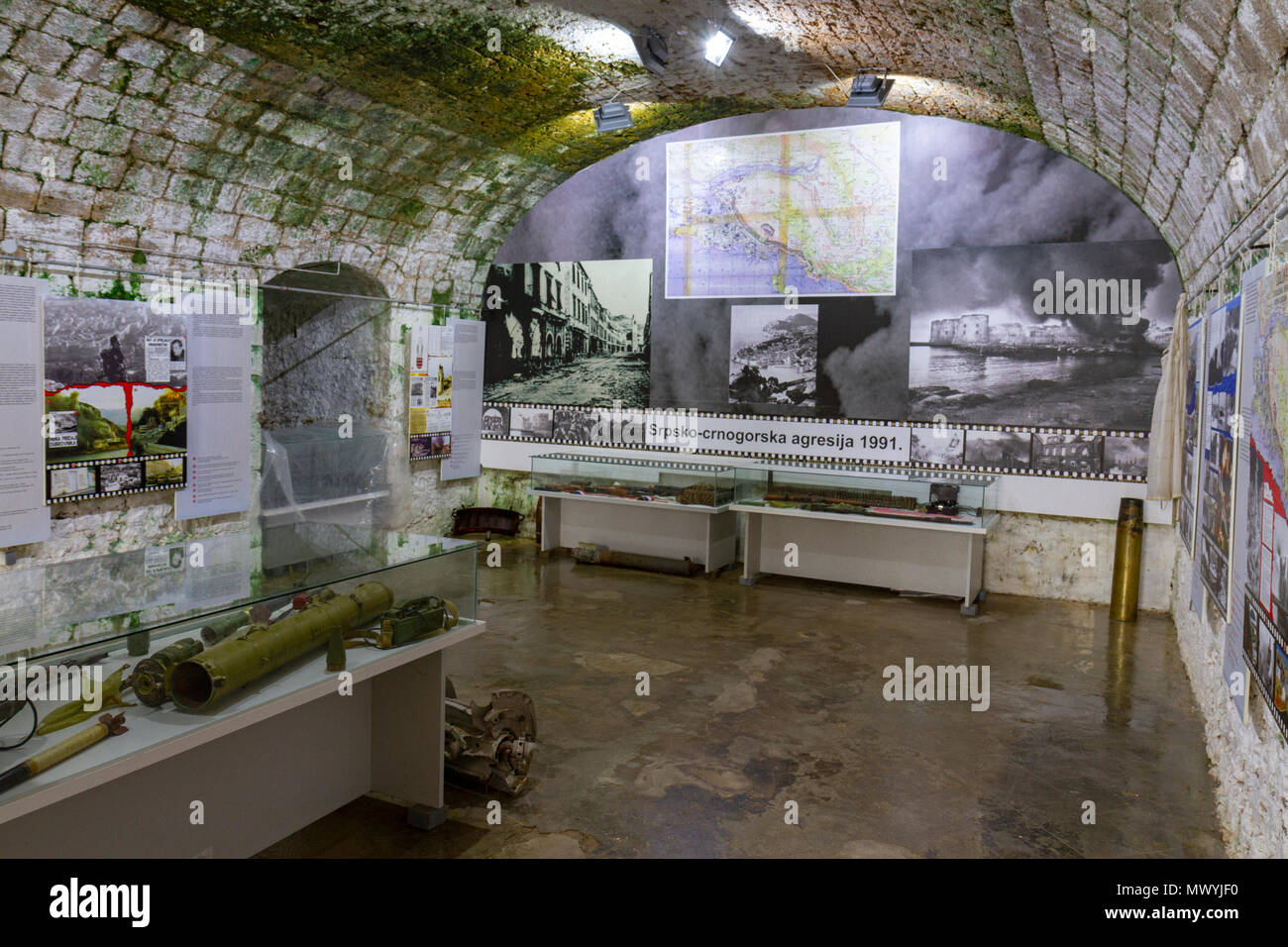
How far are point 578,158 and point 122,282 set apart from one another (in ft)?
17.7

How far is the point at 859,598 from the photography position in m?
9.62

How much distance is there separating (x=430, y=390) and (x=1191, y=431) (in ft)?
26.2

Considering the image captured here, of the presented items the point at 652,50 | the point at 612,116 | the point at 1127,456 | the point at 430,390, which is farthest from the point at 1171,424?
the point at 430,390

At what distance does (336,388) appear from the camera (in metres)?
11.2

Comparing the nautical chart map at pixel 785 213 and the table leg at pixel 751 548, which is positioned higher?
the nautical chart map at pixel 785 213

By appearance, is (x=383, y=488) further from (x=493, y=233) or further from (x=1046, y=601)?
(x=1046, y=601)

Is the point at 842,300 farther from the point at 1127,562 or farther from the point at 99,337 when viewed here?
the point at 99,337

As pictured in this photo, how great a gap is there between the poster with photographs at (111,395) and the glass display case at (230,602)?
3564mm

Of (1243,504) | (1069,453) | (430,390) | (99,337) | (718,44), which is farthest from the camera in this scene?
(430,390)

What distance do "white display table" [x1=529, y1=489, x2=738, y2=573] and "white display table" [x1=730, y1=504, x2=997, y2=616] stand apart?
407mm

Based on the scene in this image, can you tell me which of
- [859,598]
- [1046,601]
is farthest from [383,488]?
[1046,601]

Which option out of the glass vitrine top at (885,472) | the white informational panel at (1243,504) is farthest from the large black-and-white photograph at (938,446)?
the white informational panel at (1243,504)

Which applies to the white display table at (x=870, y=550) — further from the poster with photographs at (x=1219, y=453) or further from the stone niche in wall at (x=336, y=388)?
the stone niche in wall at (x=336, y=388)

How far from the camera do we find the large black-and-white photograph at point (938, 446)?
9.99 m
